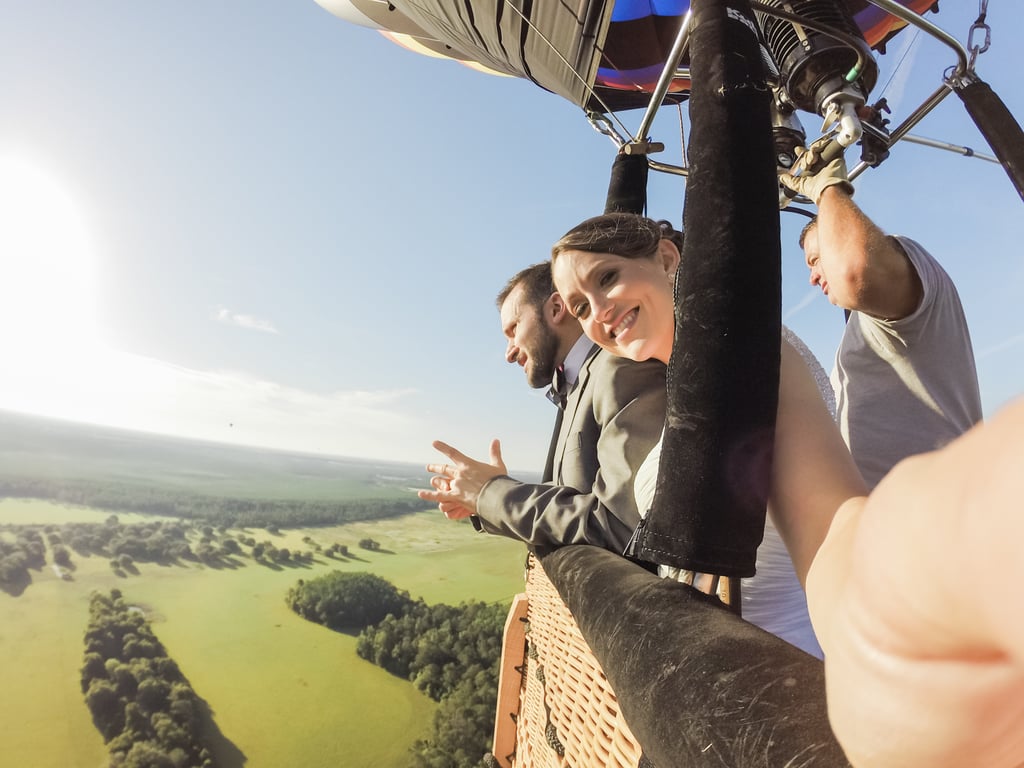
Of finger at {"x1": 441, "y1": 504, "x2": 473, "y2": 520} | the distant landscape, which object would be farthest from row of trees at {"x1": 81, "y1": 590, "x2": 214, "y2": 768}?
finger at {"x1": 441, "y1": 504, "x2": 473, "y2": 520}

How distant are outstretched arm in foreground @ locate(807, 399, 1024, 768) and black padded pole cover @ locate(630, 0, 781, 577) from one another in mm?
162

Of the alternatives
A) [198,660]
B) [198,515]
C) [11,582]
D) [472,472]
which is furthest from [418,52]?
[198,515]

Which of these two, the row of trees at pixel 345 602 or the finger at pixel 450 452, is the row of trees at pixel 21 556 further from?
the finger at pixel 450 452

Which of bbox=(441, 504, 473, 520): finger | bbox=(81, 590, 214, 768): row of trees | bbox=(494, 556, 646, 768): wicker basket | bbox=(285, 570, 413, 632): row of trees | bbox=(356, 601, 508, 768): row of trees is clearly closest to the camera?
bbox=(494, 556, 646, 768): wicker basket

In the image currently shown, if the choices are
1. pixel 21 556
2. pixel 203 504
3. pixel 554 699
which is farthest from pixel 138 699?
pixel 554 699

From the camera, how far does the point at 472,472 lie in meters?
0.88

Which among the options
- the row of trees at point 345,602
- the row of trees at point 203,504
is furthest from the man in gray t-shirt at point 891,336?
the row of trees at point 203,504

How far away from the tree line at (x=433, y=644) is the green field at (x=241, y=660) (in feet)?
1.91

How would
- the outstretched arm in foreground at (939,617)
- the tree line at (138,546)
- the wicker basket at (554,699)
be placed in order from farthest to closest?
the tree line at (138,546)
the wicker basket at (554,699)
the outstretched arm in foreground at (939,617)

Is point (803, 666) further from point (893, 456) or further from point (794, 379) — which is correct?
point (893, 456)

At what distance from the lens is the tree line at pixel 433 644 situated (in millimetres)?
12641

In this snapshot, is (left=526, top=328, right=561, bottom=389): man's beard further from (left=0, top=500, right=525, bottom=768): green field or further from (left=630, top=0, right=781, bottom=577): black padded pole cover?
(left=0, top=500, right=525, bottom=768): green field

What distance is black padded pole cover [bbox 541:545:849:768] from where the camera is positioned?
0.63 ft

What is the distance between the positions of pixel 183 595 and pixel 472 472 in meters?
23.9
